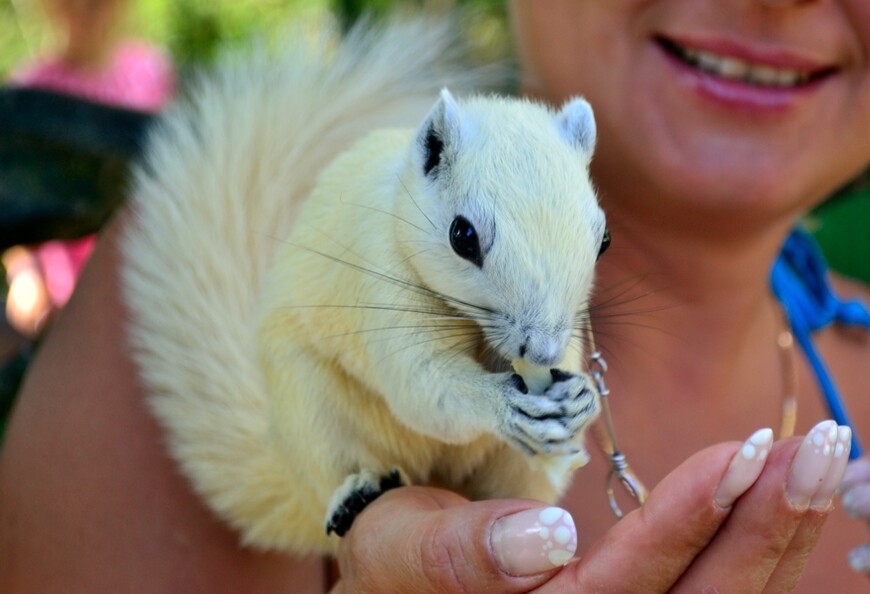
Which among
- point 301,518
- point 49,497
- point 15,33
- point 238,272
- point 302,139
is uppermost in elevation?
point 15,33

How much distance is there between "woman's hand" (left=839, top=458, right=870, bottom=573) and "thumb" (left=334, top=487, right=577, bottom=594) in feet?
1.54

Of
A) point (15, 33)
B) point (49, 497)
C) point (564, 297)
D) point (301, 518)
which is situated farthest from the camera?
point (15, 33)

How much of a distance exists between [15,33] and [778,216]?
3.14 m

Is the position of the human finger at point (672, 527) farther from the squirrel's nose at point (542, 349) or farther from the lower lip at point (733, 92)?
the lower lip at point (733, 92)

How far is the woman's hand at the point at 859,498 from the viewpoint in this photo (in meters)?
0.97

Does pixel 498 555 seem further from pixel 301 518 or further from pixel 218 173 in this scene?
pixel 218 173

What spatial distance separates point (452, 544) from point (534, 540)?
78 millimetres

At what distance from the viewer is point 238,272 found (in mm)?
1060

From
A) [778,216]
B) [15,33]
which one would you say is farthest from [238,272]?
[15,33]

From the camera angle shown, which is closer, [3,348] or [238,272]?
[238,272]

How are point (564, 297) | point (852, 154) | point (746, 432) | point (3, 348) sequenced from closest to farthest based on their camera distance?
point (564, 297) < point (852, 154) < point (746, 432) < point (3, 348)

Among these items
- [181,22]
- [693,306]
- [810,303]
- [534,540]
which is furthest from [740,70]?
[181,22]

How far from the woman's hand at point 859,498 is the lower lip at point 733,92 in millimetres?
435

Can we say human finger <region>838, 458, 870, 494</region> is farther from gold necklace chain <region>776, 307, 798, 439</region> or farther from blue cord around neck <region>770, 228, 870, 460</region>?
blue cord around neck <region>770, 228, 870, 460</region>
